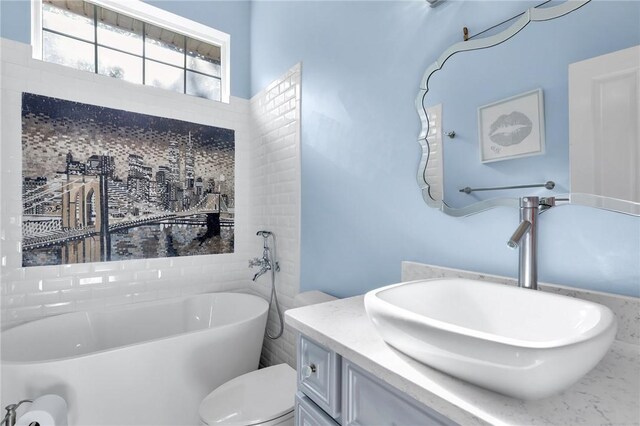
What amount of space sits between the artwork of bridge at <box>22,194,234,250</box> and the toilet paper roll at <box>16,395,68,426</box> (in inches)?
45.5

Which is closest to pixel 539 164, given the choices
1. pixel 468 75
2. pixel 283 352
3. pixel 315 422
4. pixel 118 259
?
pixel 468 75

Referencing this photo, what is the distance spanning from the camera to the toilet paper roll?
49.0 inches

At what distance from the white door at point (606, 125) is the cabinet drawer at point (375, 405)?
709 mm

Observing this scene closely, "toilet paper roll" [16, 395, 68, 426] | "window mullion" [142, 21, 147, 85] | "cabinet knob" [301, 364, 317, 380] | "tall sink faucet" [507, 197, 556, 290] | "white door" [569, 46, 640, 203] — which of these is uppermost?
"window mullion" [142, 21, 147, 85]

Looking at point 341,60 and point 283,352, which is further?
point 283,352

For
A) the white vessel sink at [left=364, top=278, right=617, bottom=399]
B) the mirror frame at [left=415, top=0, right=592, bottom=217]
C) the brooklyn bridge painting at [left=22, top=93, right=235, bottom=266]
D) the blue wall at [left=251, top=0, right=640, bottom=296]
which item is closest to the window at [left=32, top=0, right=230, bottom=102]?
the brooklyn bridge painting at [left=22, top=93, right=235, bottom=266]

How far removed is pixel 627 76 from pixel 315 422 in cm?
Answer: 125

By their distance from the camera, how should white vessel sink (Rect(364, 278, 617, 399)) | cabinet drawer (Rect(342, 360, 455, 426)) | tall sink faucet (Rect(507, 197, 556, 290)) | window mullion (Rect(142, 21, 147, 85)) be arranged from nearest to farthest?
white vessel sink (Rect(364, 278, 617, 399)) < cabinet drawer (Rect(342, 360, 455, 426)) < tall sink faucet (Rect(507, 197, 556, 290)) < window mullion (Rect(142, 21, 147, 85))

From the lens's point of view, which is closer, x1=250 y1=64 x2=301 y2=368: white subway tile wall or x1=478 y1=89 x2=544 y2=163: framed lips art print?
x1=478 y1=89 x2=544 y2=163: framed lips art print

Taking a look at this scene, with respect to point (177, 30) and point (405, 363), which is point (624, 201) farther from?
point (177, 30)

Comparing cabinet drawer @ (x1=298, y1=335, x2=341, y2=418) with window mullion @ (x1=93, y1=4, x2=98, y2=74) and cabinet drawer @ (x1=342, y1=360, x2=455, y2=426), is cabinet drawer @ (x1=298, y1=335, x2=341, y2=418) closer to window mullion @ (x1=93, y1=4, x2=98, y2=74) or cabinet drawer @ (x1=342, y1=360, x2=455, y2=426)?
cabinet drawer @ (x1=342, y1=360, x2=455, y2=426)

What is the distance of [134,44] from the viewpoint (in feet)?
8.50

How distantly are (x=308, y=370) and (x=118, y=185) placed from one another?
7.09 feet

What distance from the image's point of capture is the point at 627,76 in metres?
0.77
